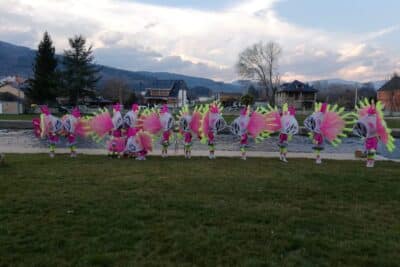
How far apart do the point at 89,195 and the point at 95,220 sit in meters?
1.70

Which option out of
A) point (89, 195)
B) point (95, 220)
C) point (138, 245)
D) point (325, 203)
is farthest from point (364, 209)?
point (89, 195)

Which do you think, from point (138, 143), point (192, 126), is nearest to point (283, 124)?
point (192, 126)

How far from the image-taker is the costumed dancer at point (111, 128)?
1374 cm

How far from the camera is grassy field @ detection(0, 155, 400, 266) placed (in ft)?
15.8

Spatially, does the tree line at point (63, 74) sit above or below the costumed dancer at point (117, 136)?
above

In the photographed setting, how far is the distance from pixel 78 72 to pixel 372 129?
166 feet

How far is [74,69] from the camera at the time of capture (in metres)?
57.1

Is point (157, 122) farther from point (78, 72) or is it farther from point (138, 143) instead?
point (78, 72)

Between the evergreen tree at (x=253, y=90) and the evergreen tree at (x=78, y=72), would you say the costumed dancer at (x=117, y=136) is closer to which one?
the evergreen tree at (x=78, y=72)

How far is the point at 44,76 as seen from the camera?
57188 mm

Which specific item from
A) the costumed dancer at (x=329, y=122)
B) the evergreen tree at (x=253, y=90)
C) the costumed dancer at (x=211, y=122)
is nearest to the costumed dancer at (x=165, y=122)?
the costumed dancer at (x=211, y=122)

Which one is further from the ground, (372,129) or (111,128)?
(372,129)

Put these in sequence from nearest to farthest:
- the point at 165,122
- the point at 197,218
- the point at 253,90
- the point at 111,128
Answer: the point at 197,218
the point at 165,122
the point at 111,128
the point at 253,90

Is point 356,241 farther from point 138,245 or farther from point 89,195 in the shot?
point 89,195
